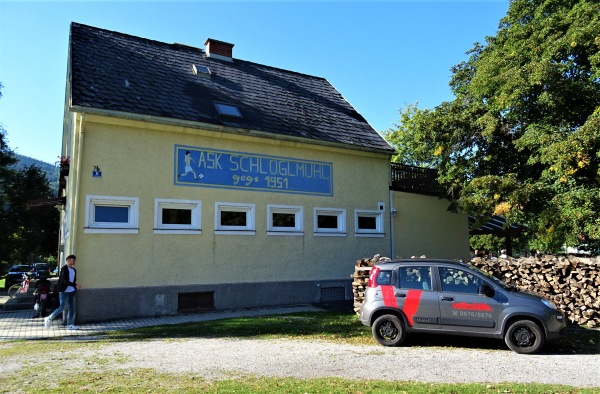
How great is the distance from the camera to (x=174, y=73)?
51.3 ft

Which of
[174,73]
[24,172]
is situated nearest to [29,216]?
[24,172]

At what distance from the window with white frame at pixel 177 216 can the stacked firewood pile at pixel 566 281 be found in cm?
845

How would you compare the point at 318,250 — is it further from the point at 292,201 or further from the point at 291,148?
the point at 291,148

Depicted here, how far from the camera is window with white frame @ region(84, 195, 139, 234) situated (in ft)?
38.4

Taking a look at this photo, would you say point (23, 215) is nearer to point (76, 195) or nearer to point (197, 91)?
point (197, 91)

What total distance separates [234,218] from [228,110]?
11.6 ft

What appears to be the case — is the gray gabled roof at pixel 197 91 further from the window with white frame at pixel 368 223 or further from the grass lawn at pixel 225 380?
the grass lawn at pixel 225 380

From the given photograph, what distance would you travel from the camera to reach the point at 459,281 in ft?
27.8

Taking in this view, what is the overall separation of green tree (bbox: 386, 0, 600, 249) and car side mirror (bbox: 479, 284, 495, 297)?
464cm

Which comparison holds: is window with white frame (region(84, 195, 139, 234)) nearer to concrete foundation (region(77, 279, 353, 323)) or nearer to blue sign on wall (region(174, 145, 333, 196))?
blue sign on wall (region(174, 145, 333, 196))

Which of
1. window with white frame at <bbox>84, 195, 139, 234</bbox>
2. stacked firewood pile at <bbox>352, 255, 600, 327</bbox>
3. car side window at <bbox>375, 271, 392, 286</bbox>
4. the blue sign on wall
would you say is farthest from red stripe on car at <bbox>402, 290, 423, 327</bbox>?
window with white frame at <bbox>84, 195, 139, 234</bbox>

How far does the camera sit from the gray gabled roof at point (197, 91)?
13.0 metres

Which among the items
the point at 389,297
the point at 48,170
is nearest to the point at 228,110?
the point at 389,297

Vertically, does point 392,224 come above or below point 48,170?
below
